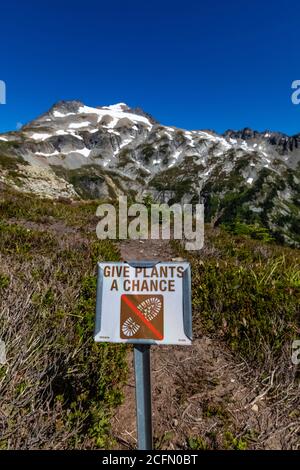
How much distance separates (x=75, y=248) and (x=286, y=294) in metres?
4.63

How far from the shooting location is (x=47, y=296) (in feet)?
12.7

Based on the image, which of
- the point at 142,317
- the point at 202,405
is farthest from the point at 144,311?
the point at 202,405

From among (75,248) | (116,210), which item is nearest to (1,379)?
(75,248)

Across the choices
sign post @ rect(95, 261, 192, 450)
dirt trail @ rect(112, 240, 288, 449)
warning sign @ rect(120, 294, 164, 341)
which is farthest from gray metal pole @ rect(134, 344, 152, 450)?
dirt trail @ rect(112, 240, 288, 449)

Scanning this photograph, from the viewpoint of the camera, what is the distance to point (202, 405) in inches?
141

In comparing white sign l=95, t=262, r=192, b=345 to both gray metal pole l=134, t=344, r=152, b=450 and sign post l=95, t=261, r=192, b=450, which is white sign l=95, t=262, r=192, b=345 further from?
gray metal pole l=134, t=344, r=152, b=450

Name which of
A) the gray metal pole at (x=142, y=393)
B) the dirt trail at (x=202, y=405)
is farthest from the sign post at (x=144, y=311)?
the dirt trail at (x=202, y=405)

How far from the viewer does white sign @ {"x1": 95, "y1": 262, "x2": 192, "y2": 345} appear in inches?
91.1

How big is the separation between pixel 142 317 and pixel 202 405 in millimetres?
1919

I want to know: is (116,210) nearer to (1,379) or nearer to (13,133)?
(1,379)

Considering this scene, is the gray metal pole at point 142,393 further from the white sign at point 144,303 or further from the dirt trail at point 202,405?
the dirt trail at point 202,405

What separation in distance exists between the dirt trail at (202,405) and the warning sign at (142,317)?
148cm

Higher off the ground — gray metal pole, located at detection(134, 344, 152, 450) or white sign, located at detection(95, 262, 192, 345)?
white sign, located at detection(95, 262, 192, 345)

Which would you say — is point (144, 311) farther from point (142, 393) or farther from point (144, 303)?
point (142, 393)
